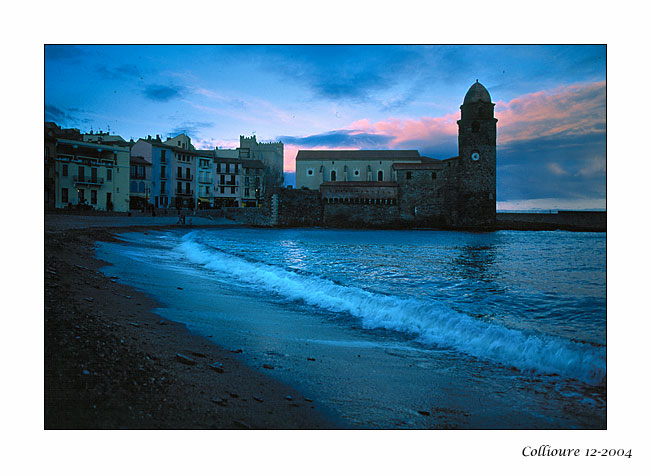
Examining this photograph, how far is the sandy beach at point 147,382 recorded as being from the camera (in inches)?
82.6

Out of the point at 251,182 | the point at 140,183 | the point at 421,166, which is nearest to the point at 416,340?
the point at 140,183

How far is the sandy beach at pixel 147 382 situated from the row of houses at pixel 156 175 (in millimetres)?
16047

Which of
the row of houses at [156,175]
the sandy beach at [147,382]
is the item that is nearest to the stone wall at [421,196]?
the row of houses at [156,175]

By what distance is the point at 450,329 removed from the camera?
14.3 feet

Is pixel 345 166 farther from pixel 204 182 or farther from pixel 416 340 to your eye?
pixel 416 340

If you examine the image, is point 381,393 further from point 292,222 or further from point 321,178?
point 321,178

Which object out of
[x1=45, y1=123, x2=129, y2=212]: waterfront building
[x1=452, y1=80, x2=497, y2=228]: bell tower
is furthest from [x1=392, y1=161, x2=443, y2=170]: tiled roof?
[x1=45, y1=123, x2=129, y2=212]: waterfront building

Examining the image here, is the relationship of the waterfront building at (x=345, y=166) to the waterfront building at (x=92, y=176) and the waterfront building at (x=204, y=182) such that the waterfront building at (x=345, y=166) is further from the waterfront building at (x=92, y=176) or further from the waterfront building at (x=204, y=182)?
the waterfront building at (x=92, y=176)

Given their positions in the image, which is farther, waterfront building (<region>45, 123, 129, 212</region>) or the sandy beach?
waterfront building (<region>45, 123, 129, 212</region>)

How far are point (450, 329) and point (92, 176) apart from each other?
25328 millimetres

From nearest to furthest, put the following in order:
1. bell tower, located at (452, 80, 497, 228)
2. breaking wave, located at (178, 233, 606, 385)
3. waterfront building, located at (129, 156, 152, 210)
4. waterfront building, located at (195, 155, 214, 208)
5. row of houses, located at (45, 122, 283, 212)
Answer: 1. breaking wave, located at (178, 233, 606, 385)
2. row of houses, located at (45, 122, 283, 212)
3. waterfront building, located at (129, 156, 152, 210)
4. bell tower, located at (452, 80, 497, 228)
5. waterfront building, located at (195, 155, 214, 208)

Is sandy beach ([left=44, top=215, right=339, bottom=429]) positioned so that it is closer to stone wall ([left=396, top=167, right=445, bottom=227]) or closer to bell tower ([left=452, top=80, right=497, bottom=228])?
bell tower ([left=452, top=80, right=497, bottom=228])

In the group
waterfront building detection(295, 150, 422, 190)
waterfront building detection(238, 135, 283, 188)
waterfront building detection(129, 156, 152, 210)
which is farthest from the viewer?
waterfront building detection(238, 135, 283, 188)

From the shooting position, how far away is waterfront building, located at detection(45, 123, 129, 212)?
62.0ft
